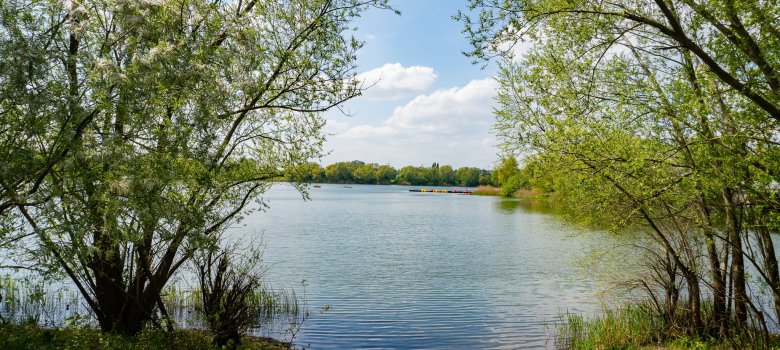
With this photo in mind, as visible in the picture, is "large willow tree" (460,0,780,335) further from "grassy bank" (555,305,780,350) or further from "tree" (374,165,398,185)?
"tree" (374,165,398,185)

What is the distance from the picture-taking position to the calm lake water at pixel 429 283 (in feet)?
43.4

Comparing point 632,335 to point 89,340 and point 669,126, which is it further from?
point 89,340

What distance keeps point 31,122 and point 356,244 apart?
22.3 metres

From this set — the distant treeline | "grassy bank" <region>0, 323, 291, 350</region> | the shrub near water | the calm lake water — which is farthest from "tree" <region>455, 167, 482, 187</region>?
"grassy bank" <region>0, 323, 291, 350</region>

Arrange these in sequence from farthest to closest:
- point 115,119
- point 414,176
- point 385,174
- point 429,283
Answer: point 385,174 < point 414,176 < point 429,283 < point 115,119

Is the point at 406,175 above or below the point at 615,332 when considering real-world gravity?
above

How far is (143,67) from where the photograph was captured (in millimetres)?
7324

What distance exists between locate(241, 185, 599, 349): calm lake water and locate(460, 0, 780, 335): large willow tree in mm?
2883

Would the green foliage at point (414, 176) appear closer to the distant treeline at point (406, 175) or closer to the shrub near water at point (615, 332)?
the distant treeline at point (406, 175)

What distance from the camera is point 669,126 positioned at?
10062mm

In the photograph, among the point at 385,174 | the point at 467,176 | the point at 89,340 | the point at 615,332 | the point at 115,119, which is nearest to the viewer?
the point at 115,119

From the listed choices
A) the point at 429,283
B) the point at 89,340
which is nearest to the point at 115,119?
the point at 89,340

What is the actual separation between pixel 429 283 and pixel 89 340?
479 inches

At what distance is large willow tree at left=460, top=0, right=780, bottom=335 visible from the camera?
25.9 feet
